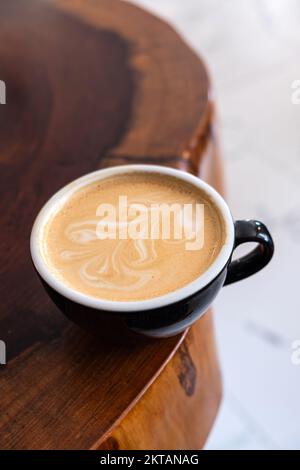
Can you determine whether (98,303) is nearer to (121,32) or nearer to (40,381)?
(40,381)

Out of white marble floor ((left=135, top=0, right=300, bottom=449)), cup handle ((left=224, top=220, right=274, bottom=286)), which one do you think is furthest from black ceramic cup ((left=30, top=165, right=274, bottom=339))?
white marble floor ((left=135, top=0, right=300, bottom=449))

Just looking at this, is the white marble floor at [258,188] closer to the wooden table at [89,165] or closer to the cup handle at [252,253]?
the wooden table at [89,165]

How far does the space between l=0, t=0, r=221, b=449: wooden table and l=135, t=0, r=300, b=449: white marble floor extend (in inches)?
13.5

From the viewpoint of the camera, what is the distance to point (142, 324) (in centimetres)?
55

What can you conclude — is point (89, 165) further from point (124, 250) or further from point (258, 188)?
point (258, 188)

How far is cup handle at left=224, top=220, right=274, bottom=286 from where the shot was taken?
59cm

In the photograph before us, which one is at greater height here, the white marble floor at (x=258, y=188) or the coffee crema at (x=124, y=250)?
the coffee crema at (x=124, y=250)

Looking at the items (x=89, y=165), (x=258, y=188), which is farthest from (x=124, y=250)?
(x=258, y=188)

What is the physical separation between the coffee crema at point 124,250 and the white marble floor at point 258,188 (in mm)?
649

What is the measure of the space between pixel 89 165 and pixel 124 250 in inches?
10.6

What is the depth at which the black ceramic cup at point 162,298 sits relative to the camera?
1.74 feet

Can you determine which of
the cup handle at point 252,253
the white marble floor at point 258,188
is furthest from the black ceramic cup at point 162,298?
the white marble floor at point 258,188

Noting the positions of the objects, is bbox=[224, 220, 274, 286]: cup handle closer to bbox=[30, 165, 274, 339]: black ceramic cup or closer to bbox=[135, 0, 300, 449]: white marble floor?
bbox=[30, 165, 274, 339]: black ceramic cup

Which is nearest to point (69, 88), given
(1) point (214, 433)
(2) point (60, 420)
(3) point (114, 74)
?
(3) point (114, 74)
